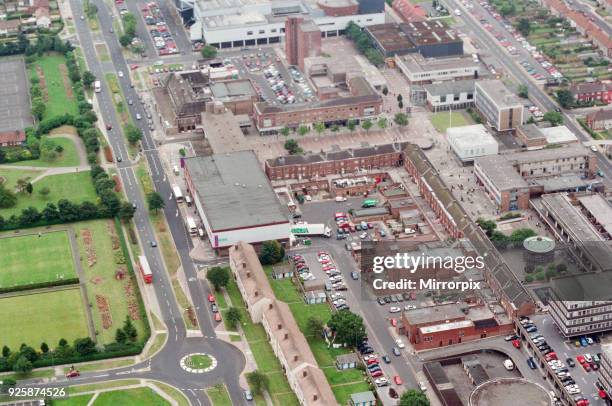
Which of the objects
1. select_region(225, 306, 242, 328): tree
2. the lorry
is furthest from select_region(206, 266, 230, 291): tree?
the lorry

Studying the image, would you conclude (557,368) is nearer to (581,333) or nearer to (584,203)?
(581,333)

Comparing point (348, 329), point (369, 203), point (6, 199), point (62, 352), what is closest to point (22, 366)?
point (62, 352)

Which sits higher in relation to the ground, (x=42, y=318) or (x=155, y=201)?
(x=155, y=201)

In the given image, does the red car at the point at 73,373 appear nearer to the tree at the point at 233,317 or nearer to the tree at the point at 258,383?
the tree at the point at 233,317

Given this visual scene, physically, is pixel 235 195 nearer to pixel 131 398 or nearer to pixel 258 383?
pixel 258 383

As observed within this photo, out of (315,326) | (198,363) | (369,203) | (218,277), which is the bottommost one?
(198,363)

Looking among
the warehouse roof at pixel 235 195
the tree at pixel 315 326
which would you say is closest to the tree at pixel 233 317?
the tree at pixel 315 326

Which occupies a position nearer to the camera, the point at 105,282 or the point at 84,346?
the point at 84,346
